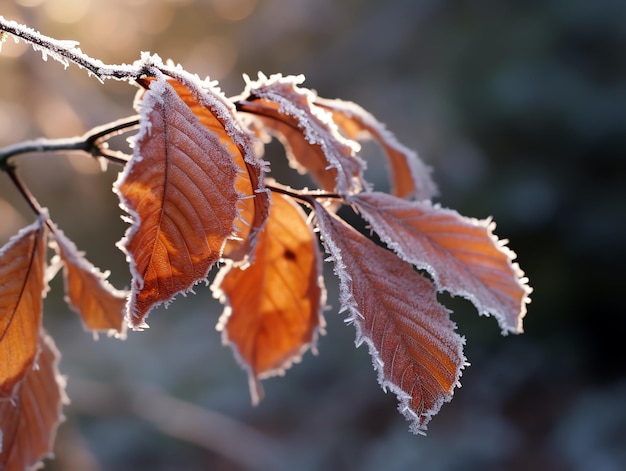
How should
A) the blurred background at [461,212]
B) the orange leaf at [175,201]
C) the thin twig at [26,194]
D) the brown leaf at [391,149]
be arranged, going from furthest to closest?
the blurred background at [461,212] < the brown leaf at [391,149] < the thin twig at [26,194] < the orange leaf at [175,201]

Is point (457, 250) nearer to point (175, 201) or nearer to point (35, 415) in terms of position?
point (175, 201)

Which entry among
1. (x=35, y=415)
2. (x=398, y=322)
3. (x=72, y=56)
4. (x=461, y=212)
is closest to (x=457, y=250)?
(x=398, y=322)

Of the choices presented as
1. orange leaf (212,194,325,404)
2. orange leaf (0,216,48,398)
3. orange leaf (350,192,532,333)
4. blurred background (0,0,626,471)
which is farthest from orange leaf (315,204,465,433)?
blurred background (0,0,626,471)

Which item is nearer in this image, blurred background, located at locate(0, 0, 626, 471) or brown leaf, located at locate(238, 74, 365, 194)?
brown leaf, located at locate(238, 74, 365, 194)

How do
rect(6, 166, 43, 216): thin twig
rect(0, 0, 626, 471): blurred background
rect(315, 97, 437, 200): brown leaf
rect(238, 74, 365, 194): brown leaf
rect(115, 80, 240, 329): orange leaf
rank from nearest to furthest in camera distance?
rect(115, 80, 240, 329): orange leaf < rect(238, 74, 365, 194): brown leaf < rect(6, 166, 43, 216): thin twig < rect(315, 97, 437, 200): brown leaf < rect(0, 0, 626, 471): blurred background

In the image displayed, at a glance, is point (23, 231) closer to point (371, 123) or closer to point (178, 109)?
point (178, 109)

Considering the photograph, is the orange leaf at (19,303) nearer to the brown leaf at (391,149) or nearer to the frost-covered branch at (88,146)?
the frost-covered branch at (88,146)

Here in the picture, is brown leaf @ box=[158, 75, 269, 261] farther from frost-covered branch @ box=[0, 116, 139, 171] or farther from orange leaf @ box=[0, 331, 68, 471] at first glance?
orange leaf @ box=[0, 331, 68, 471]

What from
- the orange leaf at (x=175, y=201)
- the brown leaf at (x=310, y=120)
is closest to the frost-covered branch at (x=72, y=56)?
the orange leaf at (x=175, y=201)
